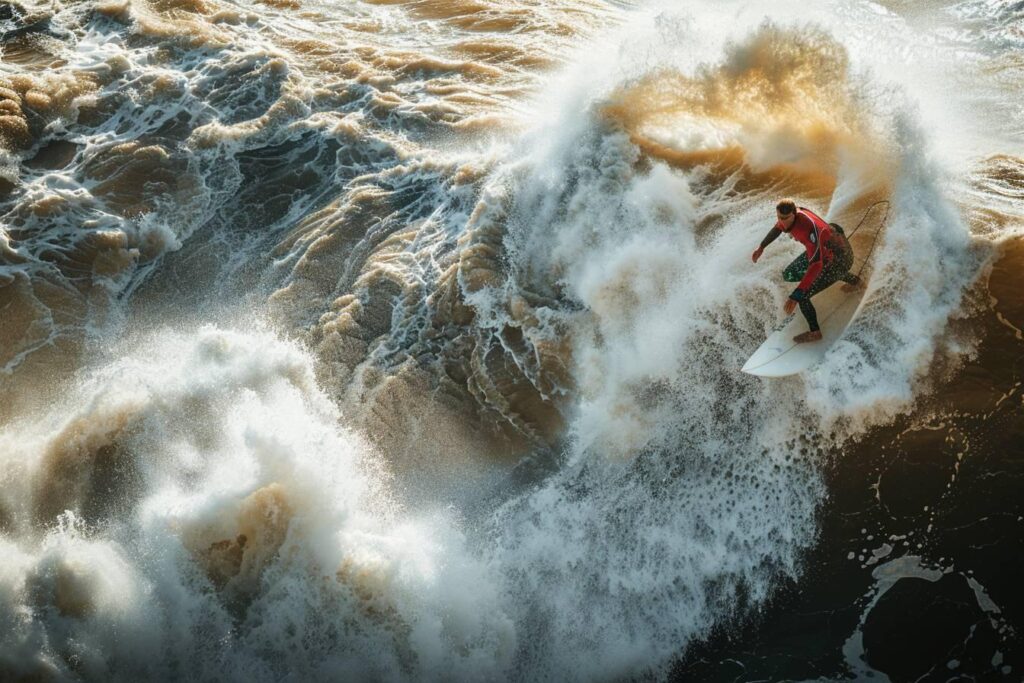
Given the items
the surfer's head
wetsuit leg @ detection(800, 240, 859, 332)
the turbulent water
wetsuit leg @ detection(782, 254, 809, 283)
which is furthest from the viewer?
wetsuit leg @ detection(782, 254, 809, 283)

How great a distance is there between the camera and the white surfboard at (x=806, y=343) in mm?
6875

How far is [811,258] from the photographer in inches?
266

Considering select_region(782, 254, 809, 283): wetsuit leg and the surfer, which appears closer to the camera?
the surfer

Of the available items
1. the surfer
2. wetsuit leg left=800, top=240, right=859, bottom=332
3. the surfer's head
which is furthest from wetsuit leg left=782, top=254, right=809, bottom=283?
the surfer's head

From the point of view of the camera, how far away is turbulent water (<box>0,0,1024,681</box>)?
629cm

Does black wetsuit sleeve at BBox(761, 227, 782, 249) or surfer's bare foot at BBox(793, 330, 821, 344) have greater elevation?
black wetsuit sleeve at BBox(761, 227, 782, 249)

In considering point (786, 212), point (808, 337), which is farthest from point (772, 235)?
point (808, 337)

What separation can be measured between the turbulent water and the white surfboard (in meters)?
0.16

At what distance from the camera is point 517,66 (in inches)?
505

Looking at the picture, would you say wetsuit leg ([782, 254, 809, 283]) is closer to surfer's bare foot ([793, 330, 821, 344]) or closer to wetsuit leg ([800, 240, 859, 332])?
wetsuit leg ([800, 240, 859, 332])

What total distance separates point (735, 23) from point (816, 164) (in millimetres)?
2702

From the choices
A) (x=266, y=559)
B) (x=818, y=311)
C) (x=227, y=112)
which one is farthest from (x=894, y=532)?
(x=227, y=112)

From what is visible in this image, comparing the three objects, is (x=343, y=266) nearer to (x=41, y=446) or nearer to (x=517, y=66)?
(x=41, y=446)

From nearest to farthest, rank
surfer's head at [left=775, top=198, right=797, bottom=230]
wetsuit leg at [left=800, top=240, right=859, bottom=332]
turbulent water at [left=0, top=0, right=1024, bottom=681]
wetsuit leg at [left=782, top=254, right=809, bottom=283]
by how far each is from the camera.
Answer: turbulent water at [left=0, top=0, right=1024, bottom=681] → surfer's head at [left=775, top=198, right=797, bottom=230] → wetsuit leg at [left=800, top=240, right=859, bottom=332] → wetsuit leg at [left=782, top=254, right=809, bottom=283]
